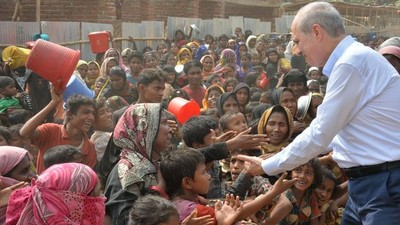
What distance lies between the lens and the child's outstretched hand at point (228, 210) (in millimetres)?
3461

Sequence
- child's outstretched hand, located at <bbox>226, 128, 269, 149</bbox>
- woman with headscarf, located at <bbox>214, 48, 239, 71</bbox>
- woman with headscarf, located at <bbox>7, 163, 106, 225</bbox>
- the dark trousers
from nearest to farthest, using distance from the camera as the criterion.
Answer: woman with headscarf, located at <bbox>7, 163, 106, 225</bbox>
the dark trousers
child's outstretched hand, located at <bbox>226, 128, 269, 149</bbox>
woman with headscarf, located at <bbox>214, 48, 239, 71</bbox>

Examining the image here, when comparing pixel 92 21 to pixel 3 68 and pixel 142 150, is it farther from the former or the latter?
pixel 142 150

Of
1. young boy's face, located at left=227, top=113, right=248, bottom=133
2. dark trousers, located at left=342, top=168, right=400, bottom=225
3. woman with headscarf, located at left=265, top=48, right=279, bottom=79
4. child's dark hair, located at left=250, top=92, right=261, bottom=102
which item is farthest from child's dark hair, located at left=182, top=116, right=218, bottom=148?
woman with headscarf, located at left=265, top=48, right=279, bottom=79

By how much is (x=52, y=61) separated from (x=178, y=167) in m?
2.40

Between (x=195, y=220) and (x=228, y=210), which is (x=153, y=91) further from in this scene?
(x=195, y=220)

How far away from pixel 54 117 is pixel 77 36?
674 centimetres

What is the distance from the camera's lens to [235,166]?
4.50 metres

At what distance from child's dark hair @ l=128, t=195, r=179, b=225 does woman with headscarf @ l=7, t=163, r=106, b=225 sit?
0.17 meters

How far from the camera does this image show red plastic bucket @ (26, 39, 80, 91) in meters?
5.57

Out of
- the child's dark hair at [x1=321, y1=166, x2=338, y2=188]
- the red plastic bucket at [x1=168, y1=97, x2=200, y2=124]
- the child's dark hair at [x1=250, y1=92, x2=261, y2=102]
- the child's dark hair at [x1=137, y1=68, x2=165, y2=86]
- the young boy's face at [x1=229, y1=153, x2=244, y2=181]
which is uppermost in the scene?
the child's dark hair at [x1=137, y1=68, x2=165, y2=86]

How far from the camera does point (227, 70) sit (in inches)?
442

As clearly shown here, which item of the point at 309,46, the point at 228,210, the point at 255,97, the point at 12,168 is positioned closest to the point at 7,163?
the point at 12,168

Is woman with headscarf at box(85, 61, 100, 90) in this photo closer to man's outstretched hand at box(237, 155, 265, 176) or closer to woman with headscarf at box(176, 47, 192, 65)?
woman with headscarf at box(176, 47, 192, 65)

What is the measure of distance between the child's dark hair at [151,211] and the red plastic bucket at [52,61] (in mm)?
2533
